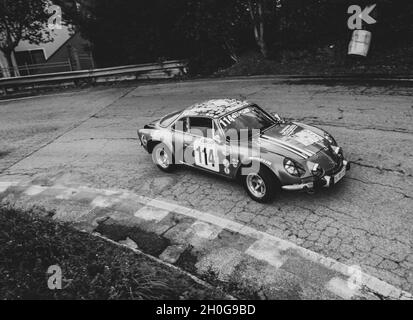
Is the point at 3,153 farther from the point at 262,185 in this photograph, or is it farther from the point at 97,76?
the point at 97,76

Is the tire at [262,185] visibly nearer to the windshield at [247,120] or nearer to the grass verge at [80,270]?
the windshield at [247,120]

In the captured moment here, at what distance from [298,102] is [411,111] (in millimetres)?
3128

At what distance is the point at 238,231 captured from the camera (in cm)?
596

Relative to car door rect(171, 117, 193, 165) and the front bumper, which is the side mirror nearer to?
car door rect(171, 117, 193, 165)

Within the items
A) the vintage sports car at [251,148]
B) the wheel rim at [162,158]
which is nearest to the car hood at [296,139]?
the vintage sports car at [251,148]

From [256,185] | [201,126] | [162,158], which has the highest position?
[201,126]

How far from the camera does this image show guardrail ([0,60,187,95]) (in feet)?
58.4

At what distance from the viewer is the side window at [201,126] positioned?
7.12 meters

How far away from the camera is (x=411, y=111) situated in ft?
31.2

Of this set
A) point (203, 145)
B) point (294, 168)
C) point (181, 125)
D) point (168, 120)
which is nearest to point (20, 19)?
point (168, 120)

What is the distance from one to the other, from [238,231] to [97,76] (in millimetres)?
14868

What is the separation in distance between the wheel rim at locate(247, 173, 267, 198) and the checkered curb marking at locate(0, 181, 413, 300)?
2.41 ft

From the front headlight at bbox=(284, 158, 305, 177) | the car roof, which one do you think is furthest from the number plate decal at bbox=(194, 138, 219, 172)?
the front headlight at bbox=(284, 158, 305, 177)

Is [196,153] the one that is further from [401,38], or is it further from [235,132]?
[401,38]
